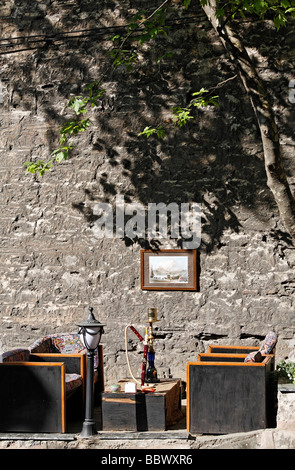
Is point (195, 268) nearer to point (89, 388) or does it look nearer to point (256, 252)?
point (256, 252)

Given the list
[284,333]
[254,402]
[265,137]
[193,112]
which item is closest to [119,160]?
[193,112]

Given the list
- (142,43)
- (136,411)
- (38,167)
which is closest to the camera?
(136,411)

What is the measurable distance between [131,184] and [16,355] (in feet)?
8.29

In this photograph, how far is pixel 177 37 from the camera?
7.09 metres

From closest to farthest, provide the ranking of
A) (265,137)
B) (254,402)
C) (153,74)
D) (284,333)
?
(254,402)
(265,137)
(284,333)
(153,74)

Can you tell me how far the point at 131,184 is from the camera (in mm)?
7137

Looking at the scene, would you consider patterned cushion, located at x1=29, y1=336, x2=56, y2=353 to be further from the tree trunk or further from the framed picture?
the tree trunk

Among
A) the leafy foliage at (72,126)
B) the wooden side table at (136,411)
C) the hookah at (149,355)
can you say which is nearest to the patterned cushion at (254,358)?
A: the wooden side table at (136,411)

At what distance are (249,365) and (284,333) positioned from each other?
71.5 inches

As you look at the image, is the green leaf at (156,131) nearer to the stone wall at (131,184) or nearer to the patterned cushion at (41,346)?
the stone wall at (131,184)

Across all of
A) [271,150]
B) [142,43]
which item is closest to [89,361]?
[271,150]

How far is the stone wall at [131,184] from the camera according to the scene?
6816mm

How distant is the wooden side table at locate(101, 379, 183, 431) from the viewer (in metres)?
5.09

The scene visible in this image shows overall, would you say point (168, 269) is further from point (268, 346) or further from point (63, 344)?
point (268, 346)
